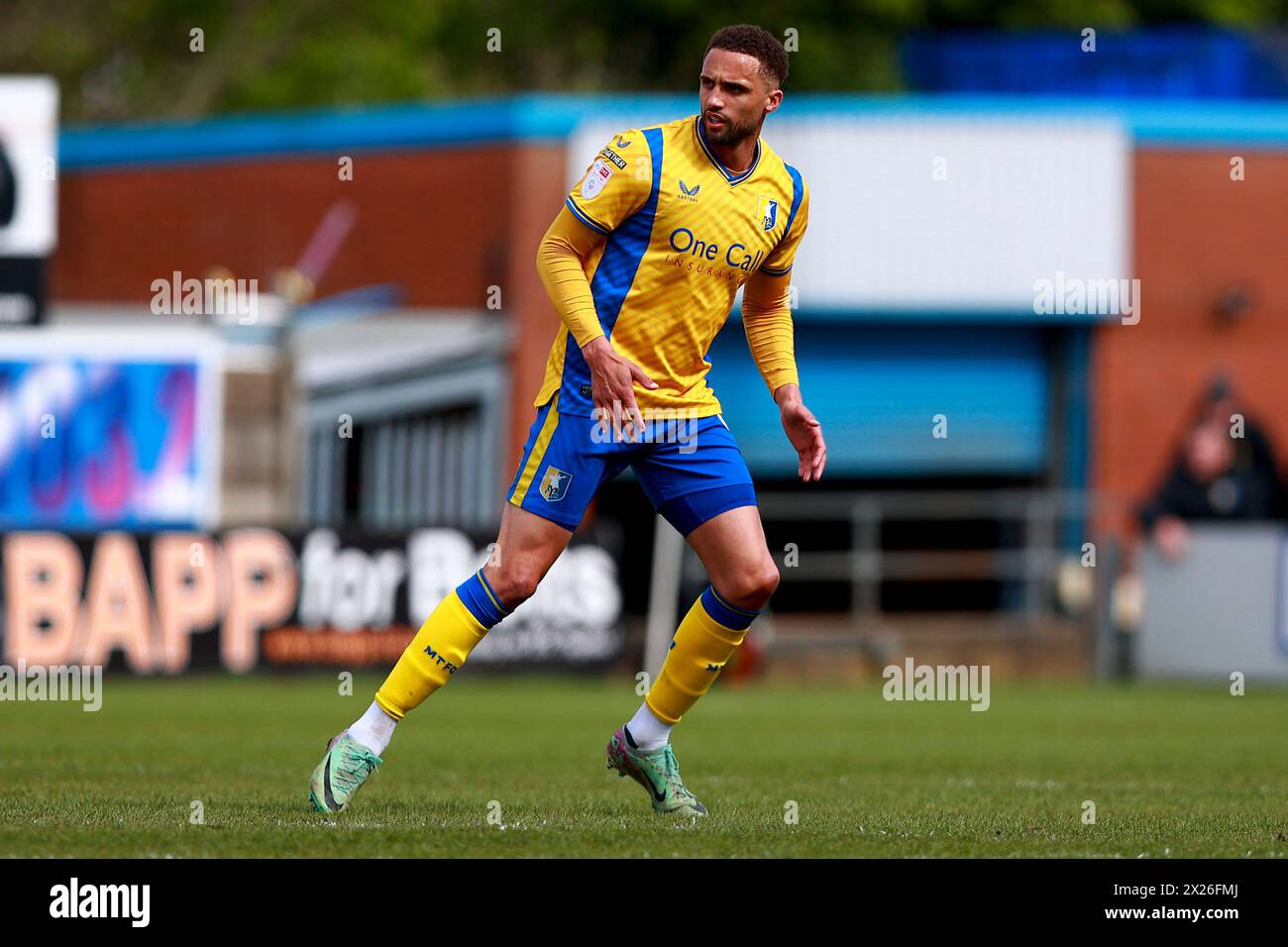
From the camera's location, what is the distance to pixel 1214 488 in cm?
1970

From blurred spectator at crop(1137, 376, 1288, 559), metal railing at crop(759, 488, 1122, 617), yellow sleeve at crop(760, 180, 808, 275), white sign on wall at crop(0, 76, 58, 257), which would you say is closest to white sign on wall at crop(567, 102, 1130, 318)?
metal railing at crop(759, 488, 1122, 617)

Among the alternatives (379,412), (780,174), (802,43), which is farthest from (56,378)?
(802,43)

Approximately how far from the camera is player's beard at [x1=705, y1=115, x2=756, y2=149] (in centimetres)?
745

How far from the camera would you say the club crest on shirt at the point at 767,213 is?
7660mm

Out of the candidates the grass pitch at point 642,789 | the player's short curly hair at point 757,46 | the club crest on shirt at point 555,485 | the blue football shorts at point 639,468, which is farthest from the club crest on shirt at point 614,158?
the grass pitch at point 642,789

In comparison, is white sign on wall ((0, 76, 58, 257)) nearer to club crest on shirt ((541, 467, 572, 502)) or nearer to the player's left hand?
the player's left hand

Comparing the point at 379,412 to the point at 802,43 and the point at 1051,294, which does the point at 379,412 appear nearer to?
the point at 1051,294

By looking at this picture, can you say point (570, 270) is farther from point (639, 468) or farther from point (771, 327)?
point (771, 327)

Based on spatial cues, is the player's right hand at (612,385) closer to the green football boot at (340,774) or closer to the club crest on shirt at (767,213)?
the club crest on shirt at (767,213)

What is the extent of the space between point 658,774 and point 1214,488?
12.9m

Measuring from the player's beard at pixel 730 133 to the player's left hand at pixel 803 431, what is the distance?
92cm

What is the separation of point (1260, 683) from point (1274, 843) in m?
12.5

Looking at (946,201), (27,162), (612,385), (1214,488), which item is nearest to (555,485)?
(612,385)

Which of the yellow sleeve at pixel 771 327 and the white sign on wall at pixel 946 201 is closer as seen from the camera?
the yellow sleeve at pixel 771 327
